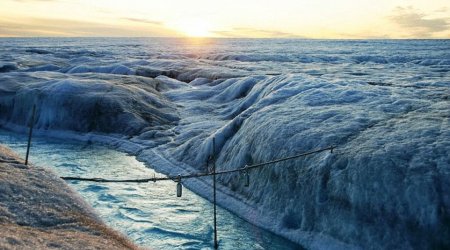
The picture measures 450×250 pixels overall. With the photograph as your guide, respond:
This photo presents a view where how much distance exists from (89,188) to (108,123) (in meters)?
9.77

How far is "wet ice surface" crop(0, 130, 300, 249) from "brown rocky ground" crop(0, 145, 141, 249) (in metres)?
2.19

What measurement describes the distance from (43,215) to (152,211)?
16.4 feet

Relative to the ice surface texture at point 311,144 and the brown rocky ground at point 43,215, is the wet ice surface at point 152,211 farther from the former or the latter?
the brown rocky ground at point 43,215

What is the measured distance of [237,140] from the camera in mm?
17562

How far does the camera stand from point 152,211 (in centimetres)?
1354

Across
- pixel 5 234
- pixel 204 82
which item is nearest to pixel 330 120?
pixel 5 234

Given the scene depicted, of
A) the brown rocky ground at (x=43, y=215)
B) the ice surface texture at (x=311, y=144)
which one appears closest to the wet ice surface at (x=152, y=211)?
the ice surface texture at (x=311, y=144)

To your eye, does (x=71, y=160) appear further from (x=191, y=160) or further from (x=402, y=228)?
(x=402, y=228)

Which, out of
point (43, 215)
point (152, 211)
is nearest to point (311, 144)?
point (152, 211)

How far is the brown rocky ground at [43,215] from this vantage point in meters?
7.58

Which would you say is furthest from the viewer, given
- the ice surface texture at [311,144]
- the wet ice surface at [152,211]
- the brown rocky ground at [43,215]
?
the wet ice surface at [152,211]

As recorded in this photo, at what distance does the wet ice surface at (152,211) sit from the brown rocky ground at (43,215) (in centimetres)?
219

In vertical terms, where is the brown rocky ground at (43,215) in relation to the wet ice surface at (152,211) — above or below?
above

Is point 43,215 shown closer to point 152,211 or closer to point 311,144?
point 152,211
